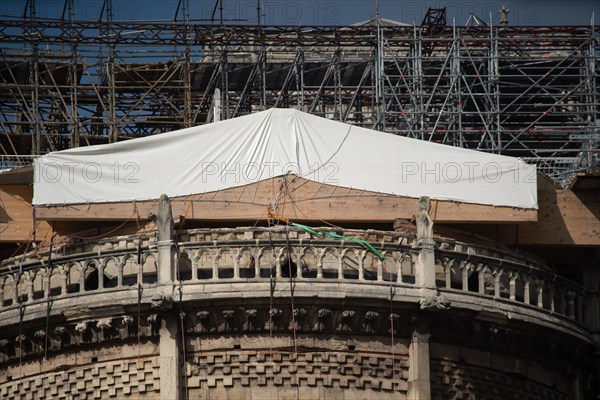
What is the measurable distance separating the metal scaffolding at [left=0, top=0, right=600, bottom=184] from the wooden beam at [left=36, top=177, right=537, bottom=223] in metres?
10.5

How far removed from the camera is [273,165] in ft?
162

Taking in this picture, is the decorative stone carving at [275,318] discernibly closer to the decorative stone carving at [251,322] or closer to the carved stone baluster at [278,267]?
the decorative stone carving at [251,322]

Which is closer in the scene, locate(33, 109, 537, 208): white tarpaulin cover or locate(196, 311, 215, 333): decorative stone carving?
locate(196, 311, 215, 333): decorative stone carving

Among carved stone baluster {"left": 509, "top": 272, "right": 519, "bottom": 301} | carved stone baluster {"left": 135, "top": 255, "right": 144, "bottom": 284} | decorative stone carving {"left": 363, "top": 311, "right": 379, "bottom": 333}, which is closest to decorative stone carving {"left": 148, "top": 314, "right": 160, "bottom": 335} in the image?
carved stone baluster {"left": 135, "top": 255, "right": 144, "bottom": 284}

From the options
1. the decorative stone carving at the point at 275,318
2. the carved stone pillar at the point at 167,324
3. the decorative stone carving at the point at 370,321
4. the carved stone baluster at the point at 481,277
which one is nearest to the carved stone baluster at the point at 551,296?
the carved stone baluster at the point at 481,277

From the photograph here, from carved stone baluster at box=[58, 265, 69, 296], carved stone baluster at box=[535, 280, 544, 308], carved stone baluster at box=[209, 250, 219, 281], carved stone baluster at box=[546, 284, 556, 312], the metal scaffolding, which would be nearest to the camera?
carved stone baluster at box=[209, 250, 219, 281]

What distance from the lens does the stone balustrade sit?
150 ft

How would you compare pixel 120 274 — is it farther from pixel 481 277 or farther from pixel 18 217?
pixel 481 277

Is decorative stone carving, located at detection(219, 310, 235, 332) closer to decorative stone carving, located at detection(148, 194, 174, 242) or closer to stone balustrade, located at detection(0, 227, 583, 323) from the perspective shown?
stone balustrade, located at detection(0, 227, 583, 323)

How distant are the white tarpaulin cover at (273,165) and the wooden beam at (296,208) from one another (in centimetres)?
20

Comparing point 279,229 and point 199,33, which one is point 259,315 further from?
point 199,33

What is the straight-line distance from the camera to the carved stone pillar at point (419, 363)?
45.6 metres

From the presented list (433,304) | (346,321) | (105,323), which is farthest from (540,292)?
(105,323)

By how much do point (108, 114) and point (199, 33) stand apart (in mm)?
5539
